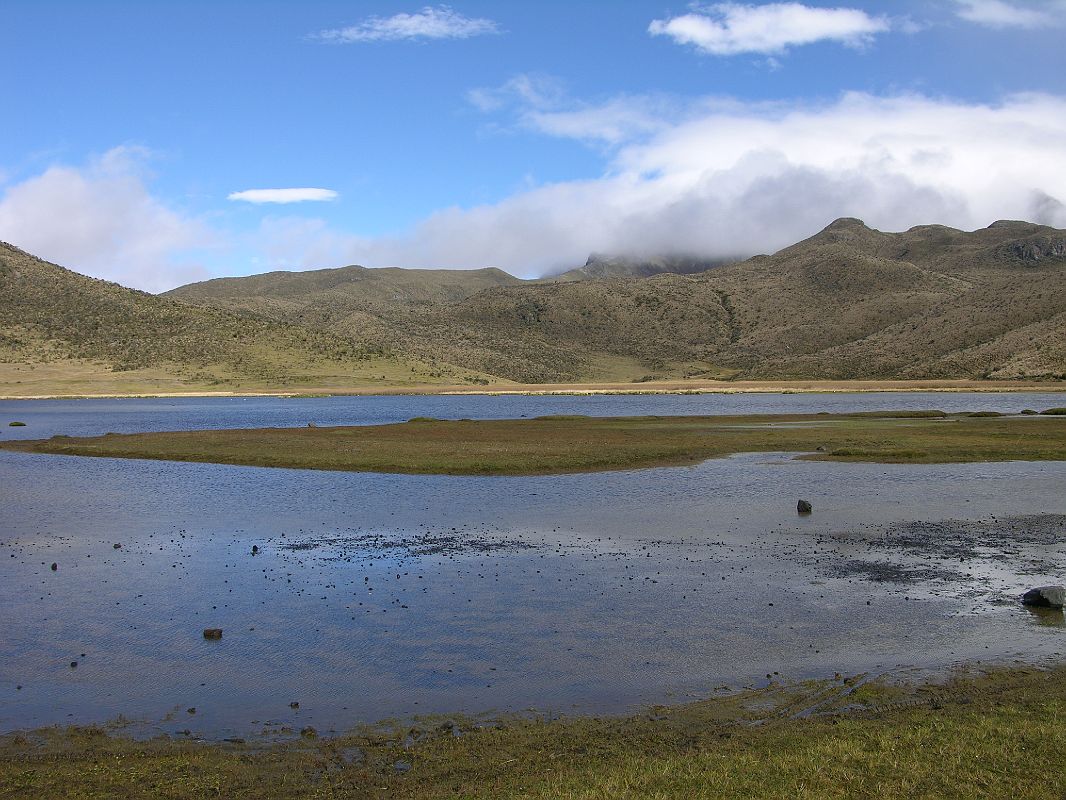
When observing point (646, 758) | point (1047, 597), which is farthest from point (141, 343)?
point (646, 758)

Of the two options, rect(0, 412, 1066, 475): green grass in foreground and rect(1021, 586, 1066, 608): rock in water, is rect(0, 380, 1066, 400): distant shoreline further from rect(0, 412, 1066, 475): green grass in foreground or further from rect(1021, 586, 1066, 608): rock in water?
rect(1021, 586, 1066, 608): rock in water

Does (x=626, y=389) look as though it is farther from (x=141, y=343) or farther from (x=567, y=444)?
(x=567, y=444)

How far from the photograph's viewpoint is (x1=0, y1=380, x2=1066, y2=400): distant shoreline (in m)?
134

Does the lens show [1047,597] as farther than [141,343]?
No

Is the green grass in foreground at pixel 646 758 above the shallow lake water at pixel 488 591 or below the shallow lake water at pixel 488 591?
above

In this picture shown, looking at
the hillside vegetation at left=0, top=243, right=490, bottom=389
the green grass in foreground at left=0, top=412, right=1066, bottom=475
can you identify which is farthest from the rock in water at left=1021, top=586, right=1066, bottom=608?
the hillside vegetation at left=0, top=243, right=490, bottom=389

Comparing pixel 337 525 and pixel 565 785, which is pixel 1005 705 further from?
pixel 337 525

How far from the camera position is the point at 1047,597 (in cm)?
1961

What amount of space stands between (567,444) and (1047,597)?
37.6 meters

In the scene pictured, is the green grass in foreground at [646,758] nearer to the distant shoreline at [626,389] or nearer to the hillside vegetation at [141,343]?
the distant shoreline at [626,389]

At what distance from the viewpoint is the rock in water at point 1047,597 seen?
19625 millimetres

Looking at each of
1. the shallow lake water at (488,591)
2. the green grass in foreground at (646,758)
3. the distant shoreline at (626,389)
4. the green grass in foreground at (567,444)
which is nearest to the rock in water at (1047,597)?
the shallow lake water at (488,591)

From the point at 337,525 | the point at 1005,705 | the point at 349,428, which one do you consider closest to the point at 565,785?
the point at 1005,705

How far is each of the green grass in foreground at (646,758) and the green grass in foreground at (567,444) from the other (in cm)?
3247
